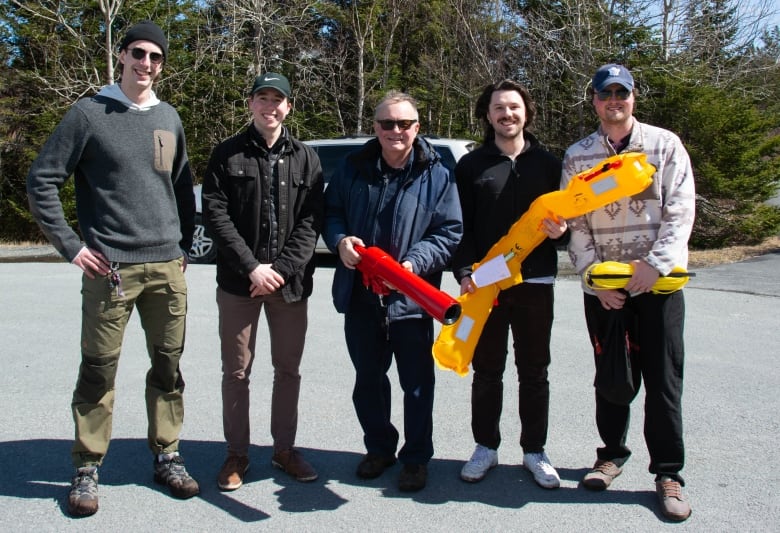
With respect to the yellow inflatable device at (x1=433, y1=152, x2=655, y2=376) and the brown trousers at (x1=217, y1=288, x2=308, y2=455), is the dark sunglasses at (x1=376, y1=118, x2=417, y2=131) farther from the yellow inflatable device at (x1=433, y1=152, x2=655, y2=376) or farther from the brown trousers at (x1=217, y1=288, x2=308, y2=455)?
the brown trousers at (x1=217, y1=288, x2=308, y2=455)

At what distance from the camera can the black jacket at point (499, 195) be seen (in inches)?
140

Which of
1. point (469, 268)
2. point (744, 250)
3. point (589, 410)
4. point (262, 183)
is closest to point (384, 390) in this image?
point (469, 268)

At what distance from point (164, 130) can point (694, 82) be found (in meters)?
12.8

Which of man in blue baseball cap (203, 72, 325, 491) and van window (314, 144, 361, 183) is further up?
van window (314, 144, 361, 183)

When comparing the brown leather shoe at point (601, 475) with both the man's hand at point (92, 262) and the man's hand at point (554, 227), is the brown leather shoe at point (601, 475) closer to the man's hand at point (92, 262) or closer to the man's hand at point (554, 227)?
the man's hand at point (554, 227)

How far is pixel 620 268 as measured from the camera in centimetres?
323

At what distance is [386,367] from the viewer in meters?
3.74

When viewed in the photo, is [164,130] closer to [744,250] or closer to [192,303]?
[192,303]

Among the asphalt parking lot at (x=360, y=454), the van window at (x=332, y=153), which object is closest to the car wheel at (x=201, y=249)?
the van window at (x=332, y=153)

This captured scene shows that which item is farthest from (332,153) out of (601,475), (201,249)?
(601,475)

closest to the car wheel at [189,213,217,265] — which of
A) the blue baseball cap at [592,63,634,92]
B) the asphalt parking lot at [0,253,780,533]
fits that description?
the asphalt parking lot at [0,253,780,533]

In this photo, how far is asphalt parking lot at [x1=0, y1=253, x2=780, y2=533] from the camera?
319cm

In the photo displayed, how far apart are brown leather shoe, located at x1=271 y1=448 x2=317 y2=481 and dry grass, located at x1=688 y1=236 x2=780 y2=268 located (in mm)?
9215

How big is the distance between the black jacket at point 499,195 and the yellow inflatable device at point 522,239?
128mm
